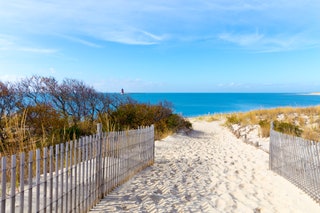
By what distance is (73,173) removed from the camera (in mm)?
4090

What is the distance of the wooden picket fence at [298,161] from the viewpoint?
5570 mm

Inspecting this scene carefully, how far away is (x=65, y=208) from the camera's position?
360 centimetres

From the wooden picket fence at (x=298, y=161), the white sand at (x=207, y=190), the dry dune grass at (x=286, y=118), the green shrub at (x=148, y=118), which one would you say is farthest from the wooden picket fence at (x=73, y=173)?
the dry dune grass at (x=286, y=118)

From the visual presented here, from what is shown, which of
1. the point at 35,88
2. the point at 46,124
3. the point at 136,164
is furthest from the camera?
the point at 35,88

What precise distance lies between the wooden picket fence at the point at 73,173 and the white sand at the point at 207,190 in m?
A: 0.33

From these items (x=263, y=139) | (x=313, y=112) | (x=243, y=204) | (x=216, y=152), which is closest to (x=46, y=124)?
(x=216, y=152)

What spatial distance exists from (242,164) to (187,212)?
15.1ft

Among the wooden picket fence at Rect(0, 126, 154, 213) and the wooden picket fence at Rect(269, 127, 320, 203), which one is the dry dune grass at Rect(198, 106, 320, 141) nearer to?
the wooden picket fence at Rect(269, 127, 320, 203)

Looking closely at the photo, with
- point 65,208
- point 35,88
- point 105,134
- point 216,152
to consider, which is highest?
point 35,88

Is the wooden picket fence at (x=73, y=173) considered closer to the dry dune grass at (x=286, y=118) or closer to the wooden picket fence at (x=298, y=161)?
the wooden picket fence at (x=298, y=161)

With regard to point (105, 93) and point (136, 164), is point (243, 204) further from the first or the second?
point (105, 93)

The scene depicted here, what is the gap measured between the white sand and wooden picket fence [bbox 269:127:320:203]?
7.7 inches

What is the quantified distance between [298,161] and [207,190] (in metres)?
2.25

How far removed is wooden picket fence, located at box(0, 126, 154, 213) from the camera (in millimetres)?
2809
